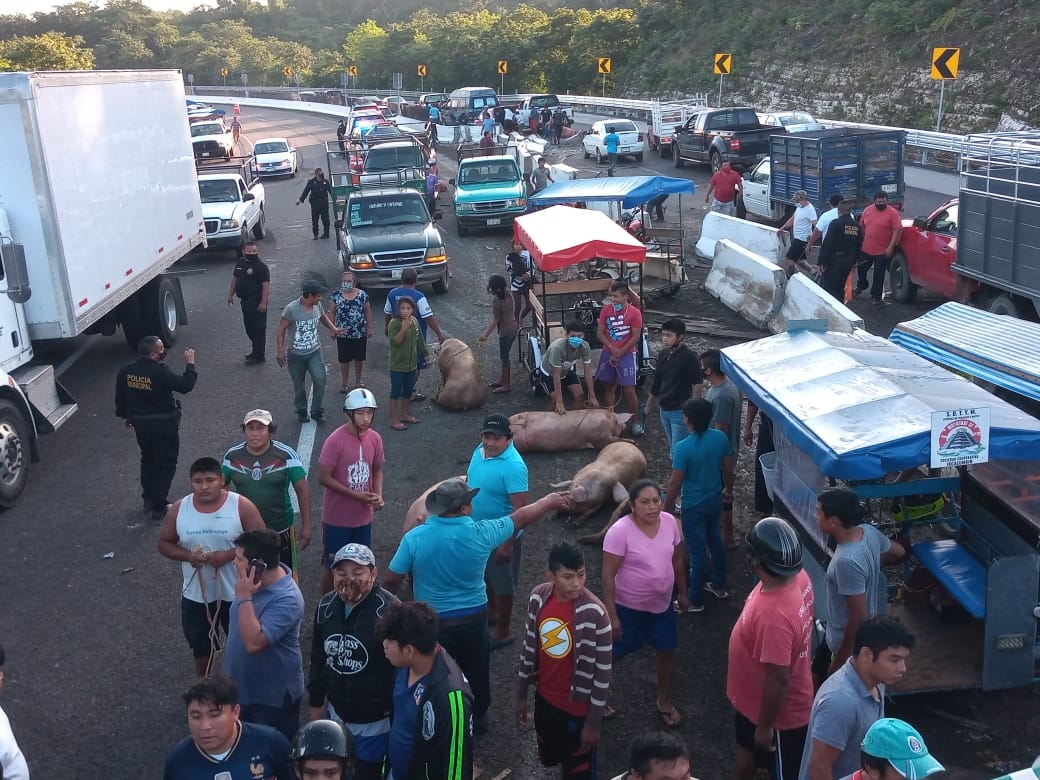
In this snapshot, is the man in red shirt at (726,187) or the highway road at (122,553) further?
the man in red shirt at (726,187)

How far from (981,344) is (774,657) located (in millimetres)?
4801

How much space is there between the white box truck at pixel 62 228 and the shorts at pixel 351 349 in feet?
9.40

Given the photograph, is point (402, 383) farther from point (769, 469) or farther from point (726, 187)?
point (726, 187)

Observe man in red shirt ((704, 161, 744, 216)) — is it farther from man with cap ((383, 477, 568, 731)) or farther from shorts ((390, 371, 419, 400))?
man with cap ((383, 477, 568, 731))

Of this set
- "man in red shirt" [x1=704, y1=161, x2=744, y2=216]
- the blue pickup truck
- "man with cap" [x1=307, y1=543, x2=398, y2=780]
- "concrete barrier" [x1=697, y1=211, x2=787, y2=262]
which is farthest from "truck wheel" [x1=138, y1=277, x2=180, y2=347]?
the blue pickup truck

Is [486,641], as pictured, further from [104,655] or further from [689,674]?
[104,655]

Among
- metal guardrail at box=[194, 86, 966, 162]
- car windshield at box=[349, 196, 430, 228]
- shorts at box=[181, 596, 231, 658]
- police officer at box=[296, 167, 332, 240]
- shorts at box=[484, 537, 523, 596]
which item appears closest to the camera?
shorts at box=[181, 596, 231, 658]

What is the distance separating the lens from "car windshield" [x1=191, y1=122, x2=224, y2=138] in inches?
1601

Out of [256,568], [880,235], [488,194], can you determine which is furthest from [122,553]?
[488,194]

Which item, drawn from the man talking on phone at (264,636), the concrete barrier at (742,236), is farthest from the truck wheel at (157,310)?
the man talking on phone at (264,636)

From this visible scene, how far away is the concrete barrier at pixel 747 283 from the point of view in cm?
1438

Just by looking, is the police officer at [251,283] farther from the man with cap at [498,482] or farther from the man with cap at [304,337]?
the man with cap at [498,482]

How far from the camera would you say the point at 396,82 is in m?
65.0

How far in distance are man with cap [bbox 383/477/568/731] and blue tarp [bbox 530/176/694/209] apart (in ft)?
33.2
